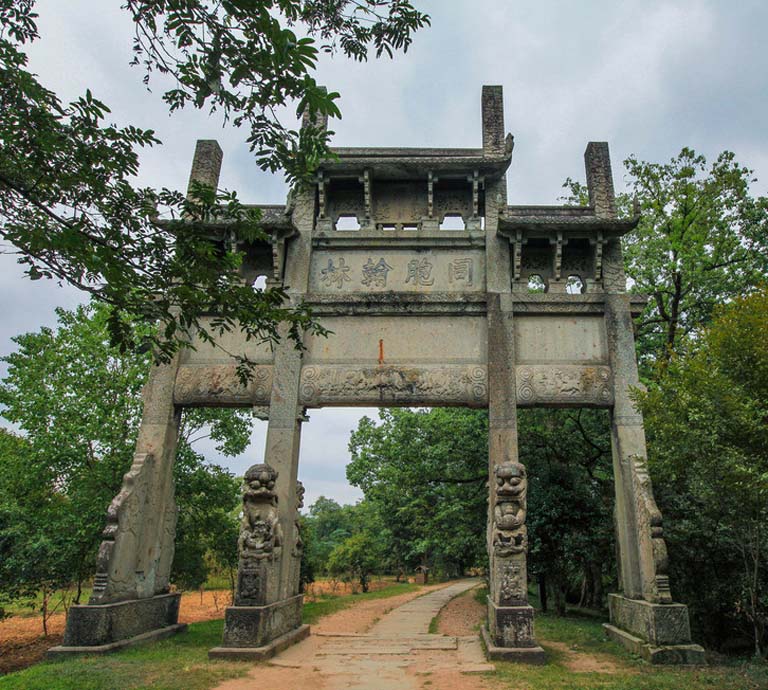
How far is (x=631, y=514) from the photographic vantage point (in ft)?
26.2

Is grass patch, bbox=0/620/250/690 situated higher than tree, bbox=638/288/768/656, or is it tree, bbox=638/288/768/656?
tree, bbox=638/288/768/656

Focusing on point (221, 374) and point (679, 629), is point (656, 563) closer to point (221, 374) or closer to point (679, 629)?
point (679, 629)

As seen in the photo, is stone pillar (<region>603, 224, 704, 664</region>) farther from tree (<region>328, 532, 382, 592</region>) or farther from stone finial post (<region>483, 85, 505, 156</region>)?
tree (<region>328, 532, 382, 592</region>)

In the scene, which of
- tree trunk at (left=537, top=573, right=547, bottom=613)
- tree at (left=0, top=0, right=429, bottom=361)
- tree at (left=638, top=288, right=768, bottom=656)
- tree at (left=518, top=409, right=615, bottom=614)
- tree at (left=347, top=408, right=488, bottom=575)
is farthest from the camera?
tree trunk at (left=537, top=573, right=547, bottom=613)

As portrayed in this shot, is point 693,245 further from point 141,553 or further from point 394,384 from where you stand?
point 141,553

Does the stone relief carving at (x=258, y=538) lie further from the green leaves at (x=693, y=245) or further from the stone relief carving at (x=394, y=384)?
the green leaves at (x=693, y=245)

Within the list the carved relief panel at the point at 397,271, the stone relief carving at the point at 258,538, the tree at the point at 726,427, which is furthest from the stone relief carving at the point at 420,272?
the stone relief carving at the point at 258,538

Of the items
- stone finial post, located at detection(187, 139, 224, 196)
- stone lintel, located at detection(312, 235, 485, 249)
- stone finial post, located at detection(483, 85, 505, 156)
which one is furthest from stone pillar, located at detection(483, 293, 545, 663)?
stone finial post, located at detection(187, 139, 224, 196)

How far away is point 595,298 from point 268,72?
22.2 feet

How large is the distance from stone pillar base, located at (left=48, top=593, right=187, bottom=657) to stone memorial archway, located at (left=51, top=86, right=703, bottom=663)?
2 centimetres

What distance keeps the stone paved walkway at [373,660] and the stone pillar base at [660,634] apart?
197 cm

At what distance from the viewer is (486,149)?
9656 mm

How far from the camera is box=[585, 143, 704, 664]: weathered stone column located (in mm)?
6812

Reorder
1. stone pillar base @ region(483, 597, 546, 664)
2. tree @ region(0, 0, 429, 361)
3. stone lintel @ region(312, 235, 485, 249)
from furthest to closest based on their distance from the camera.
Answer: stone lintel @ region(312, 235, 485, 249)
stone pillar base @ region(483, 597, 546, 664)
tree @ region(0, 0, 429, 361)
